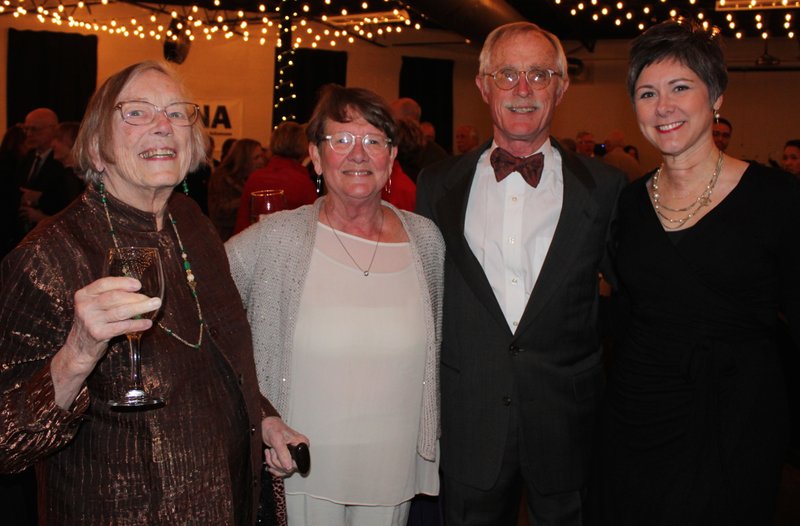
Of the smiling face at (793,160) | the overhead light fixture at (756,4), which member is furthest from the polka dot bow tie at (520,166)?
the overhead light fixture at (756,4)

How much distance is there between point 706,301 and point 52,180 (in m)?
5.38

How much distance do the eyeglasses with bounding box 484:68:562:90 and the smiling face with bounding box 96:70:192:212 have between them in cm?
128

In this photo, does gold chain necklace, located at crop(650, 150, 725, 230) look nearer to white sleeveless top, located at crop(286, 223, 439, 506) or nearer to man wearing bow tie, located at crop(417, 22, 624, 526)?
man wearing bow tie, located at crop(417, 22, 624, 526)

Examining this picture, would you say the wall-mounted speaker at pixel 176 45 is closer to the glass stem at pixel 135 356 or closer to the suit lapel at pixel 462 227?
the suit lapel at pixel 462 227

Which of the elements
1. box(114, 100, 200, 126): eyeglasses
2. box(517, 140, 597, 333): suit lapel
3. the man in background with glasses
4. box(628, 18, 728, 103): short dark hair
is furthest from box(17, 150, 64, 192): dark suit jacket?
box(628, 18, 728, 103): short dark hair

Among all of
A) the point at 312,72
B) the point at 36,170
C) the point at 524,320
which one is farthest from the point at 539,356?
the point at 312,72

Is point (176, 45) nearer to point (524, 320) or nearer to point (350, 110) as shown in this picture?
point (350, 110)

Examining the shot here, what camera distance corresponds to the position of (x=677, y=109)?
2.45 metres

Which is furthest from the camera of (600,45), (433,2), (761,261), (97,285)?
(600,45)

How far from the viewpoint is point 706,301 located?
2348 millimetres

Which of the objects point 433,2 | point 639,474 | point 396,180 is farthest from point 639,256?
point 433,2

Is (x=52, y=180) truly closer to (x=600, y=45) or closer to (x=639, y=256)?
(x=639, y=256)

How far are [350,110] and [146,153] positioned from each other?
2.64ft

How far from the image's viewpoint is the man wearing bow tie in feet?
8.54
